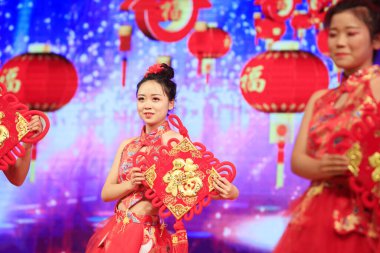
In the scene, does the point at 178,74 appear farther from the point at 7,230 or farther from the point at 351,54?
the point at 351,54

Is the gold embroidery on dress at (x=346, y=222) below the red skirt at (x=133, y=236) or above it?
above

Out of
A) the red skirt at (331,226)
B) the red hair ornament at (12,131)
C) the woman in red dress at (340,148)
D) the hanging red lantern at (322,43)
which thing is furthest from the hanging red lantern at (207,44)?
the red skirt at (331,226)

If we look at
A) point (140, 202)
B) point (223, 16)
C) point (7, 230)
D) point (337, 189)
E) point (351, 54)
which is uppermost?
point (223, 16)

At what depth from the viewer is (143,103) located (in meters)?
2.82

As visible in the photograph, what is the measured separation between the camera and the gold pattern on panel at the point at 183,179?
8.70 feet

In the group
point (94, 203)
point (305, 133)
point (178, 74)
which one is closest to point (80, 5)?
point (178, 74)

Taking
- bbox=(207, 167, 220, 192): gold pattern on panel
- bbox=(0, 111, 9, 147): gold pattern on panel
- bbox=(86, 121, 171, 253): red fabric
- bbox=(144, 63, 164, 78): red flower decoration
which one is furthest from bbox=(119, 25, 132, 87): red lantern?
bbox=(207, 167, 220, 192): gold pattern on panel

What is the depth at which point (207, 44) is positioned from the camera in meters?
4.32

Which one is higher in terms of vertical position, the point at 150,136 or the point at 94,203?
the point at 150,136

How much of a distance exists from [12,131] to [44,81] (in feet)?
6.05

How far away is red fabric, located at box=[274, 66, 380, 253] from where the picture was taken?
6.20 feet

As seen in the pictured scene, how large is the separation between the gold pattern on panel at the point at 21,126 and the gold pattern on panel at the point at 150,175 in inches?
20.0

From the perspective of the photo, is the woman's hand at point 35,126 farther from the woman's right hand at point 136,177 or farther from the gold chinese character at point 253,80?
the gold chinese character at point 253,80

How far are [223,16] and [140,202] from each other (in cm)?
190
